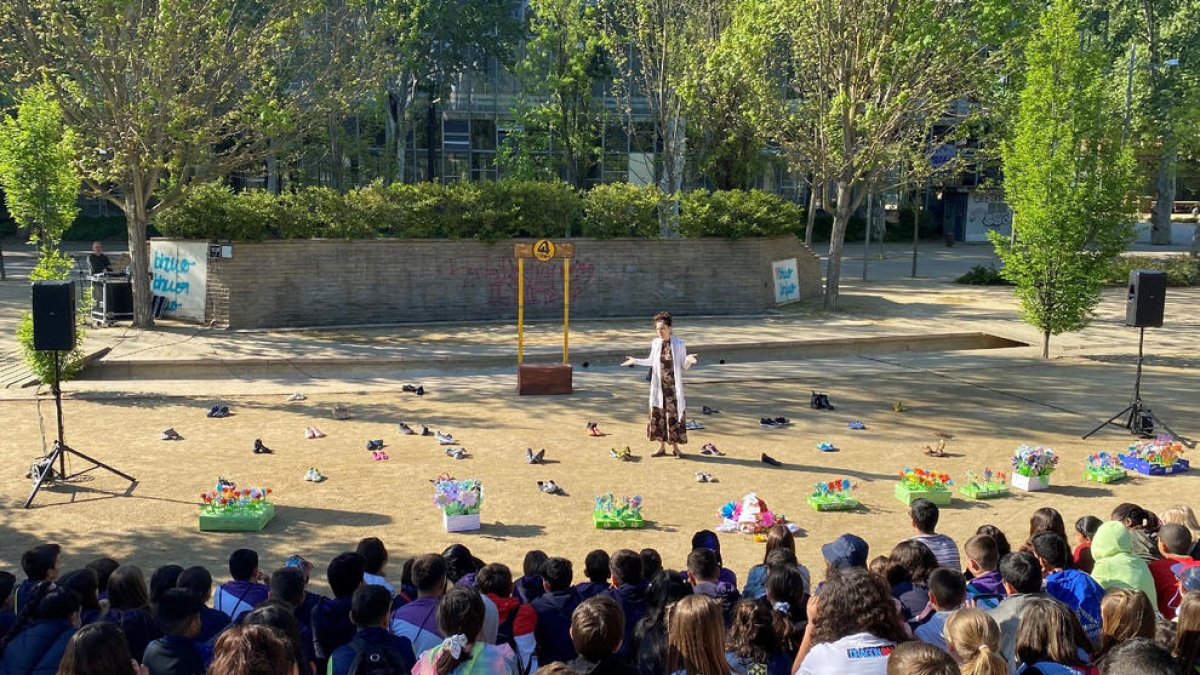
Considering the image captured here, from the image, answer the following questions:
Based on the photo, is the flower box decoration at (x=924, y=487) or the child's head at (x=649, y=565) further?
the flower box decoration at (x=924, y=487)

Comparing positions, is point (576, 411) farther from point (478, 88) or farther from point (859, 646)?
point (478, 88)

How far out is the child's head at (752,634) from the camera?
16.7 feet

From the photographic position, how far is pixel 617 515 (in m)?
9.88

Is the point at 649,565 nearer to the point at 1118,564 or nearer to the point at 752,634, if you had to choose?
the point at 752,634

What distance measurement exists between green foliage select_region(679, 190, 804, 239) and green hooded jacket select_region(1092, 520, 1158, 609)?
20.2m

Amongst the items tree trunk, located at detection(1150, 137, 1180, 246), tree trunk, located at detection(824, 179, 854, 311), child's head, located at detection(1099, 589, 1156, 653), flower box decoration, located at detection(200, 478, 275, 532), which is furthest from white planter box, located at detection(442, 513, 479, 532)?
tree trunk, located at detection(1150, 137, 1180, 246)

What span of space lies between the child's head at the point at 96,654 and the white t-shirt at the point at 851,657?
2894 millimetres

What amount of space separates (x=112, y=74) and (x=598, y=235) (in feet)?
36.9

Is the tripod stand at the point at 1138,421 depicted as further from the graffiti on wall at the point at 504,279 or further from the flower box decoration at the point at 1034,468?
the graffiti on wall at the point at 504,279

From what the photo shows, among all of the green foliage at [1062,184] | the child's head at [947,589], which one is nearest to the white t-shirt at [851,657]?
the child's head at [947,589]

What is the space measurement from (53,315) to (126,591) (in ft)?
20.8

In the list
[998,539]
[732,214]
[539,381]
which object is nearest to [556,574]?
[998,539]

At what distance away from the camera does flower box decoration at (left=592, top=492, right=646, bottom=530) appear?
387 inches

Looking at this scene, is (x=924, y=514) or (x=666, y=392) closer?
(x=924, y=514)
